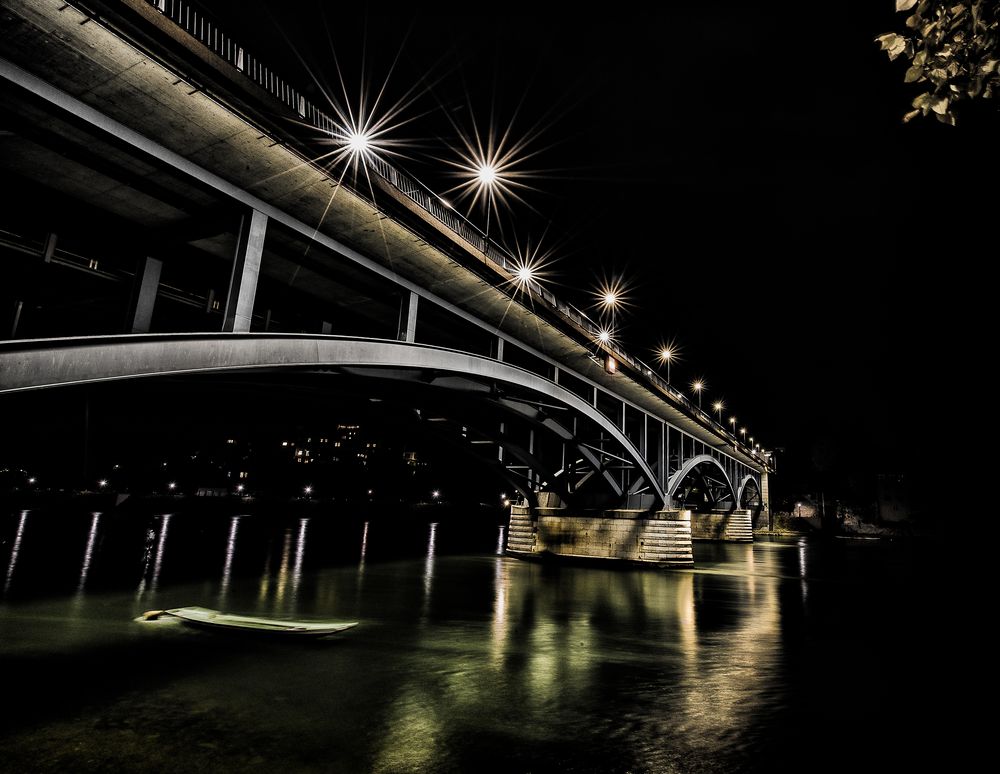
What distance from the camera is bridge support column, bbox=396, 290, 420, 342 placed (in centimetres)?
1441

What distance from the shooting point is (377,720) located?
8.11 m

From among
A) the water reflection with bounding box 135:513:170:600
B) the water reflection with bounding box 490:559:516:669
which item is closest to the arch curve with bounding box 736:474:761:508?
the water reflection with bounding box 490:559:516:669

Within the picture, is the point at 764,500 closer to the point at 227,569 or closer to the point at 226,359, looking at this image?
the point at 227,569

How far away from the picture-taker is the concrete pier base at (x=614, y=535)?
31359mm

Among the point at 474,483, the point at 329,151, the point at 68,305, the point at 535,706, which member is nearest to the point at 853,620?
the point at 535,706

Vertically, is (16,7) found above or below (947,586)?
above

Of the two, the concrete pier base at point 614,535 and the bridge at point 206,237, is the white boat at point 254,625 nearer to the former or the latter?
the bridge at point 206,237

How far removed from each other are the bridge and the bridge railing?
2.0 inches

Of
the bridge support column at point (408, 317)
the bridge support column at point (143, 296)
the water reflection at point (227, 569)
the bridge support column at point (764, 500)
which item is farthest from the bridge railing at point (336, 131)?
the bridge support column at point (764, 500)

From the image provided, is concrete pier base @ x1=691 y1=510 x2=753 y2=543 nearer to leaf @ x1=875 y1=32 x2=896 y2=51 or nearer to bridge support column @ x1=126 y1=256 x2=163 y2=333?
bridge support column @ x1=126 y1=256 x2=163 y2=333

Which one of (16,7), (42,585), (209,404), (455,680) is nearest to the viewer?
(16,7)

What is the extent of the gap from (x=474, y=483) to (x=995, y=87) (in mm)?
109987

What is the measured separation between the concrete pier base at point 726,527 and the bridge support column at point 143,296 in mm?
64857

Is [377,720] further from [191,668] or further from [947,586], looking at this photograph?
[947,586]
